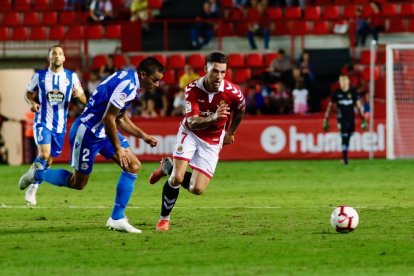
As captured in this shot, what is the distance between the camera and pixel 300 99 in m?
28.5

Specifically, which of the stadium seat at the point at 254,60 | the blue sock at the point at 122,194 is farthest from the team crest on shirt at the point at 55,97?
the stadium seat at the point at 254,60

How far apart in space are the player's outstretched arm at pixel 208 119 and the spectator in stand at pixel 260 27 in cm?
1967

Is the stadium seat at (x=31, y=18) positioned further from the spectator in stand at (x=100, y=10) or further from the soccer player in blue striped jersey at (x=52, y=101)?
the soccer player in blue striped jersey at (x=52, y=101)

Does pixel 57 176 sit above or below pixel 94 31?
below

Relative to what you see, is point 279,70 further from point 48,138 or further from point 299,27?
point 48,138

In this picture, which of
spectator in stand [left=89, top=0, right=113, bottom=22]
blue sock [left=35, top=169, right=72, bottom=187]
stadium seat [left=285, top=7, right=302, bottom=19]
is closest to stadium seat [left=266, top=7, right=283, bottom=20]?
stadium seat [left=285, top=7, right=302, bottom=19]

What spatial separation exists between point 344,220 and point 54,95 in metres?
6.44

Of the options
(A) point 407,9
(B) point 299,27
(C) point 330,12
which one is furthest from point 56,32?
(A) point 407,9

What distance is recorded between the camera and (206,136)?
13.0m

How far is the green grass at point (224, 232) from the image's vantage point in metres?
9.81

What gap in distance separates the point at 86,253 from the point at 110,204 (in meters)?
6.02

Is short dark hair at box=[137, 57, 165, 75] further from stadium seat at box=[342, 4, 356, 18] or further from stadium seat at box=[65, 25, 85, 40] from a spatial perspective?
stadium seat at box=[342, 4, 356, 18]

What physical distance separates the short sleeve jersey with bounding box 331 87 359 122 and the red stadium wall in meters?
1.62

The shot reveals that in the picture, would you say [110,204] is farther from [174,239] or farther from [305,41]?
[305,41]
